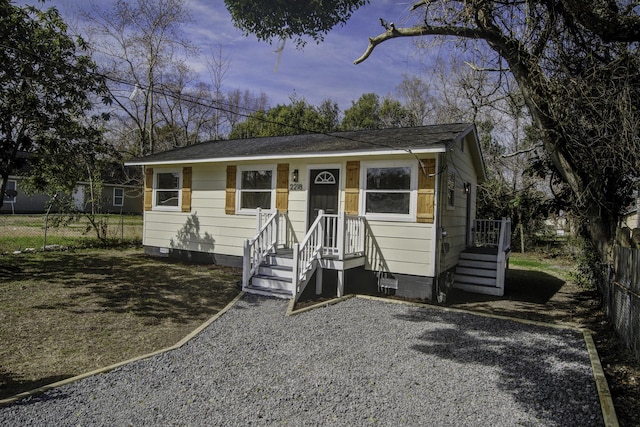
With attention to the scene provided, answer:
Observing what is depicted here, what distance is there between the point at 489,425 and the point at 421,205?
4918mm

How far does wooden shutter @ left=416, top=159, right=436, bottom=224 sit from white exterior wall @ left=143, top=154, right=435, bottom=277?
18 centimetres

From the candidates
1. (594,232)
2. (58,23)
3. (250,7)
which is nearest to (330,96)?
(250,7)

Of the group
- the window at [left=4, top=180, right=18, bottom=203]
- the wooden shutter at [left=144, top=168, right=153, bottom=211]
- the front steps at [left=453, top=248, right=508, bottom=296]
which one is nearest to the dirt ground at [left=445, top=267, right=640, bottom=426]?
the front steps at [left=453, top=248, right=508, bottom=296]

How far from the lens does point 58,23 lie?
29.5 feet

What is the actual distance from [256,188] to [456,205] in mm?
4710

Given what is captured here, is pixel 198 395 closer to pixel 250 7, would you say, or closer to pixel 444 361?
pixel 444 361

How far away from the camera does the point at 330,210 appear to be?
28.8ft

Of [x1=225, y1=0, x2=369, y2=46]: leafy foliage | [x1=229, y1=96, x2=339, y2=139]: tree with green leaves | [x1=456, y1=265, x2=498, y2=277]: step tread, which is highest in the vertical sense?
[x1=229, y1=96, x2=339, y2=139]: tree with green leaves

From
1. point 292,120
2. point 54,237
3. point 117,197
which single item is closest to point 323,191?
point 54,237

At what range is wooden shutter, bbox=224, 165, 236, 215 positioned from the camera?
999 centimetres

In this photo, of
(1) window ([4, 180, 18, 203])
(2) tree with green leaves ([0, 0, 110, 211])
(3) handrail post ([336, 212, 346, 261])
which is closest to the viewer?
(3) handrail post ([336, 212, 346, 261])

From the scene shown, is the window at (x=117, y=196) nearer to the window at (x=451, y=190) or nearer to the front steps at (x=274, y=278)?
the front steps at (x=274, y=278)

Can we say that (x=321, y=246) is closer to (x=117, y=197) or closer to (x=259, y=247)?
(x=259, y=247)

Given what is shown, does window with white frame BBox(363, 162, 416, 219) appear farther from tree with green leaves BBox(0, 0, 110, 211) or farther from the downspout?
tree with green leaves BBox(0, 0, 110, 211)
